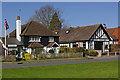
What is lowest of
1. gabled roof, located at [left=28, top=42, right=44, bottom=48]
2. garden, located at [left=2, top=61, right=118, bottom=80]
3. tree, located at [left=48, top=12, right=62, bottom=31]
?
garden, located at [left=2, top=61, right=118, bottom=80]

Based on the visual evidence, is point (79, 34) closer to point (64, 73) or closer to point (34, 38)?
point (34, 38)

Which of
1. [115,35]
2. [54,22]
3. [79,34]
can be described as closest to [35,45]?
[79,34]

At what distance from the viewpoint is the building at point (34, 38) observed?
138ft

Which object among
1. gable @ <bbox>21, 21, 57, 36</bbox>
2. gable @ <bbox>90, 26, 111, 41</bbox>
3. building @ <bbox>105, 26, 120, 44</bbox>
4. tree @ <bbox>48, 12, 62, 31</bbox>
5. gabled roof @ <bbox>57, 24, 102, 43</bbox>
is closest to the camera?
gable @ <bbox>21, 21, 57, 36</bbox>

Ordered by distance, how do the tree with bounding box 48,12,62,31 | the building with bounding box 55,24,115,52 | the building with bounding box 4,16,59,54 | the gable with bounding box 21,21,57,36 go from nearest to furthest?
the building with bounding box 4,16,59,54, the gable with bounding box 21,21,57,36, the building with bounding box 55,24,115,52, the tree with bounding box 48,12,62,31

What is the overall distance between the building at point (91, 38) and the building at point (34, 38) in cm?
573

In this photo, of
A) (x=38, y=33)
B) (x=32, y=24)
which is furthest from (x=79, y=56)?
(x=32, y=24)

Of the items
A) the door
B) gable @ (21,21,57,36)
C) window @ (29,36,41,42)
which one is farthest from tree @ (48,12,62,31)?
window @ (29,36,41,42)

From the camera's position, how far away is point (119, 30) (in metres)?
60.3

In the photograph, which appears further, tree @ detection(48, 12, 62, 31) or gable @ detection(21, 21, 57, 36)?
tree @ detection(48, 12, 62, 31)

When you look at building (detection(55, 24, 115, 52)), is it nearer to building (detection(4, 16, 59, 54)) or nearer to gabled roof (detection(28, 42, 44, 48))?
building (detection(4, 16, 59, 54))

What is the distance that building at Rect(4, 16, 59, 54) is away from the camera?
4194 cm

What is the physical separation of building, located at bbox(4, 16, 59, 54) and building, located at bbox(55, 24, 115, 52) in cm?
573

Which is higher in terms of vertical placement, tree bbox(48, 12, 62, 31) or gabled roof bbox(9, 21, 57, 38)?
tree bbox(48, 12, 62, 31)
